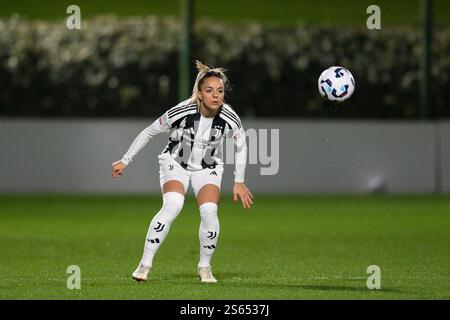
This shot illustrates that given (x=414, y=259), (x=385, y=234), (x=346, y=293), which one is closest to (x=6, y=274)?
(x=346, y=293)

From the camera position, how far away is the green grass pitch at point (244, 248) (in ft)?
32.8

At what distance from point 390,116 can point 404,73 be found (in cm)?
113

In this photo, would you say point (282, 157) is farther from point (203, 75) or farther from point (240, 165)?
point (203, 75)

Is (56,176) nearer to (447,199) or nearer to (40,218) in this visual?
(40,218)

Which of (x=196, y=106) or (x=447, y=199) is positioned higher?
(x=196, y=106)

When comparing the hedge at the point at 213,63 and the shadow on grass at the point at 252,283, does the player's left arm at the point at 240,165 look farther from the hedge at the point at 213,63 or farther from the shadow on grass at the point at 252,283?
the hedge at the point at 213,63

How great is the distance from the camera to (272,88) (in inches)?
993

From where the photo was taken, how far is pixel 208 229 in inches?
408

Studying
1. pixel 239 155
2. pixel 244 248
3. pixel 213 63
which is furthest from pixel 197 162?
pixel 213 63

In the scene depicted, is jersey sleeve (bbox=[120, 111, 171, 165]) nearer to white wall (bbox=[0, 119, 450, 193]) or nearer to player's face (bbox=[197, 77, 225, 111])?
player's face (bbox=[197, 77, 225, 111])

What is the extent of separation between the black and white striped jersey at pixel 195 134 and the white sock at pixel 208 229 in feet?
1.16

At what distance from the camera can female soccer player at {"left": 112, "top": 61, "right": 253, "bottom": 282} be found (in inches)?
405

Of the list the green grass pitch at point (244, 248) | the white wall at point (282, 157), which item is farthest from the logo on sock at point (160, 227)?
the white wall at point (282, 157)

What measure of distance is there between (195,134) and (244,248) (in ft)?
12.8
